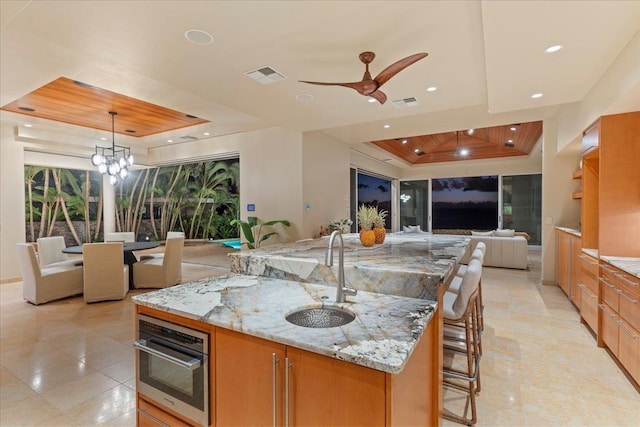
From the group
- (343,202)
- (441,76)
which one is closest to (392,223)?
(343,202)

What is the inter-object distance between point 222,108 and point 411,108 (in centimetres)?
292

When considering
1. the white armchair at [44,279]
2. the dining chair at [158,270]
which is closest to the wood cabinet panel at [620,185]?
the dining chair at [158,270]

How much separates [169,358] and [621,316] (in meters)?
3.45

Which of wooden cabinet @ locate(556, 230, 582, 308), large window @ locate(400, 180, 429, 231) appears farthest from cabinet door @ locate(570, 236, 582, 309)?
large window @ locate(400, 180, 429, 231)

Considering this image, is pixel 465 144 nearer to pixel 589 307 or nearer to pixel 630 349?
pixel 589 307

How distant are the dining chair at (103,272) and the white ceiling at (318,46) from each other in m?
2.27

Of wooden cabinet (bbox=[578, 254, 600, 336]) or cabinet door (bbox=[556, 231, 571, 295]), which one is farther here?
cabinet door (bbox=[556, 231, 571, 295])

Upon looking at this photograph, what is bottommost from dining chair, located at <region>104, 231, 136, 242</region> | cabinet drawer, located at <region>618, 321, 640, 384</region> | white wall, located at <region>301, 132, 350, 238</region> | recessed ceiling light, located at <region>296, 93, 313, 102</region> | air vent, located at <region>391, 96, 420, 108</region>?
cabinet drawer, located at <region>618, 321, 640, 384</region>

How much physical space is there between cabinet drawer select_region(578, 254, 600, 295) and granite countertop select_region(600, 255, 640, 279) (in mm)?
239

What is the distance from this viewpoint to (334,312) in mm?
1619

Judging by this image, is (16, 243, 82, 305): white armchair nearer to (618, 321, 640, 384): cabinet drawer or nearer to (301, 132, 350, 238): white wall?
(301, 132, 350, 238): white wall

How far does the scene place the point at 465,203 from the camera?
1084 cm

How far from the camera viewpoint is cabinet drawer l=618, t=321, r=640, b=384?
2352 mm

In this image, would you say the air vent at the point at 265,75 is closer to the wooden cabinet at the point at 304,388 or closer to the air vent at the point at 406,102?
the air vent at the point at 406,102
